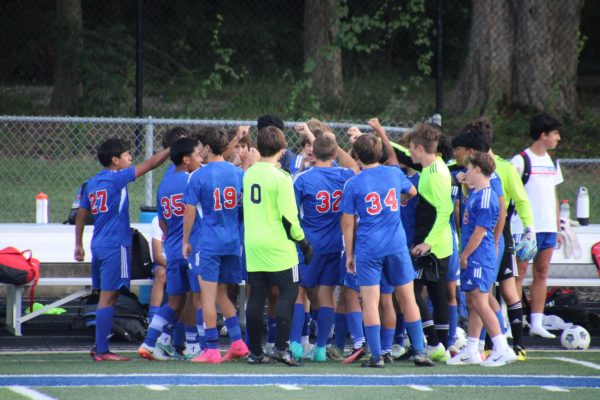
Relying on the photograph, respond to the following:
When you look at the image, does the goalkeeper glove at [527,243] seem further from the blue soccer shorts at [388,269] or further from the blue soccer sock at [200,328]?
the blue soccer sock at [200,328]

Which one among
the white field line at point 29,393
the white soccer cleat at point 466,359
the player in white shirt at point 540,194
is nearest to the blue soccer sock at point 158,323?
the white field line at point 29,393

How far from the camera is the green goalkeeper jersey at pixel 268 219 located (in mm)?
8297

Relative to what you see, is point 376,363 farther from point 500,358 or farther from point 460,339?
point 460,339

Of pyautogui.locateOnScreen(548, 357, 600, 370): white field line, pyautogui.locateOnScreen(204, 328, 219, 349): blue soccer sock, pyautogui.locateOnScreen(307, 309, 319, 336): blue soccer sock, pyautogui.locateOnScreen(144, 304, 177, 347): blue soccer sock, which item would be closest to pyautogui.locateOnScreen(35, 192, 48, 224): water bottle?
pyautogui.locateOnScreen(307, 309, 319, 336): blue soccer sock

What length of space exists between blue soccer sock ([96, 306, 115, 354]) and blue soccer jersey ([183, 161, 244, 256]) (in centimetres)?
88

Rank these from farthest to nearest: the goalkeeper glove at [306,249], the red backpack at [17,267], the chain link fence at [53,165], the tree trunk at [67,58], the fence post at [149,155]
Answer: the tree trunk at [67,58]
the chain link fence at [53,165]
the fence post at [149,155]
the red backpack at [17,267]
the goalkeeper glove at [306,249]

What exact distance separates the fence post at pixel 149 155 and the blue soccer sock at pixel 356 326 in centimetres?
392

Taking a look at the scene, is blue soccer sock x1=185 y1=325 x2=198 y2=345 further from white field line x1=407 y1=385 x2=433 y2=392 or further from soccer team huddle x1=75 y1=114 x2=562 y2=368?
white field line x1=407 y1=385 x2=433 y2=392

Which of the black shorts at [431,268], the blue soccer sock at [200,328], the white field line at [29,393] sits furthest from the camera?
the blue soccer sock at [200,328]

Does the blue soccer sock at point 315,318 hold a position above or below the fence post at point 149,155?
below

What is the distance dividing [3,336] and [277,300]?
2866mm

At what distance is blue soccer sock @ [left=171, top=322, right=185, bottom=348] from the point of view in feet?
29.9

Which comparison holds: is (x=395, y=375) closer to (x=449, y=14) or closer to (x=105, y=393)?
(x=105, y=393)

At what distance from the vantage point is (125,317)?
1017 centimetres
